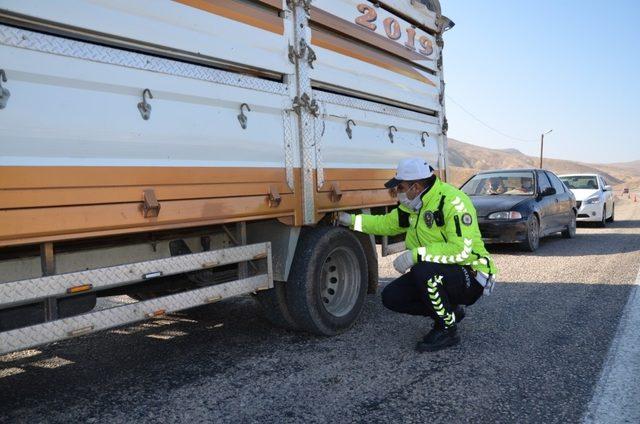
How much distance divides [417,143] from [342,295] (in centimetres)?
209

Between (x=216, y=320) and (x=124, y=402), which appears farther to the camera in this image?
(x=216, y=320)

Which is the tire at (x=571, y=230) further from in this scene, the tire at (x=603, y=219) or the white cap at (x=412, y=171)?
the white cap at (x=412, y=171)

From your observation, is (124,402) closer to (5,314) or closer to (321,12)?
(5,314)

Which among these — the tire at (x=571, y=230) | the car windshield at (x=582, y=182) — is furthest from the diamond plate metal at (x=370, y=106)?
the car windshield at (x=582, y=182)

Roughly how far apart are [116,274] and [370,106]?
296cm

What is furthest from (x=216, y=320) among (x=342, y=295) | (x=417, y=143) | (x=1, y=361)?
(x=417, y=143)

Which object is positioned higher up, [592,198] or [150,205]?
[150,205]

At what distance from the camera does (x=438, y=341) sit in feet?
13.4

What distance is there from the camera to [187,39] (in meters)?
3.33

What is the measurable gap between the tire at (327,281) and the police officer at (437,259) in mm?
A: 448

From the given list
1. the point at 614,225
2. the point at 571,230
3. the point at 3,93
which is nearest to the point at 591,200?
the point at 614,225

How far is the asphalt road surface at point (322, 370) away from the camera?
306 centimetres

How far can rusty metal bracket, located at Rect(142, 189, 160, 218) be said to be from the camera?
3.03 m

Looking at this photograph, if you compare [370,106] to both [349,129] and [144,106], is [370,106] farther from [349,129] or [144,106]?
[144,106]
